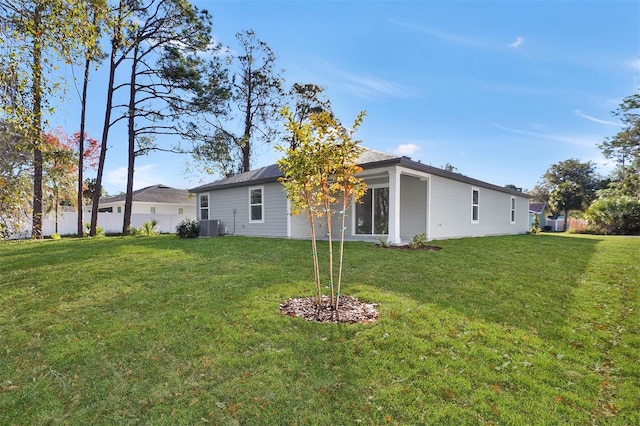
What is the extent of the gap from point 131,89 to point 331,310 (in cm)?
1883

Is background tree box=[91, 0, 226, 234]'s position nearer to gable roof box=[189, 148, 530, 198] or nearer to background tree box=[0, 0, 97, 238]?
gable roof box=[189, 148, 530, 198]

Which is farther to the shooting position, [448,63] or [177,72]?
[177,72]

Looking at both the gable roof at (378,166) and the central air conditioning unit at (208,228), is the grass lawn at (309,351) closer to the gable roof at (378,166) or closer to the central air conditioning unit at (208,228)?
the gable roof at (378,166)

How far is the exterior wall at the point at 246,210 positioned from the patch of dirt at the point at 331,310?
6.74 metres

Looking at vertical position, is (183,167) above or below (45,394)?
above

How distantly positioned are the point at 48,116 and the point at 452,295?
21.2 ft

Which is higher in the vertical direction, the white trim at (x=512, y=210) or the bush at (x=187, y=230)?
the white trim at (x=512, y=210)

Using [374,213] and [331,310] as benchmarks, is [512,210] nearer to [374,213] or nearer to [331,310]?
[374,213]

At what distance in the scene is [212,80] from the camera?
62.6ft

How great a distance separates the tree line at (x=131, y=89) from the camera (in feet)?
14.0

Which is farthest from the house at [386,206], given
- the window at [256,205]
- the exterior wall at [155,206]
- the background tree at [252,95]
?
the exterior wall at [155,206]

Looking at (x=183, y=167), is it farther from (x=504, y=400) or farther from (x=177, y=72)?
(x=504, y=400)

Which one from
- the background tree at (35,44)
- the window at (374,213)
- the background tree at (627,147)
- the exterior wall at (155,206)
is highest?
the background tree at (627,147)

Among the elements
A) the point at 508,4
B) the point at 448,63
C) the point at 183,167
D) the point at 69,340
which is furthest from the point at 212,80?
the point at 69,340
